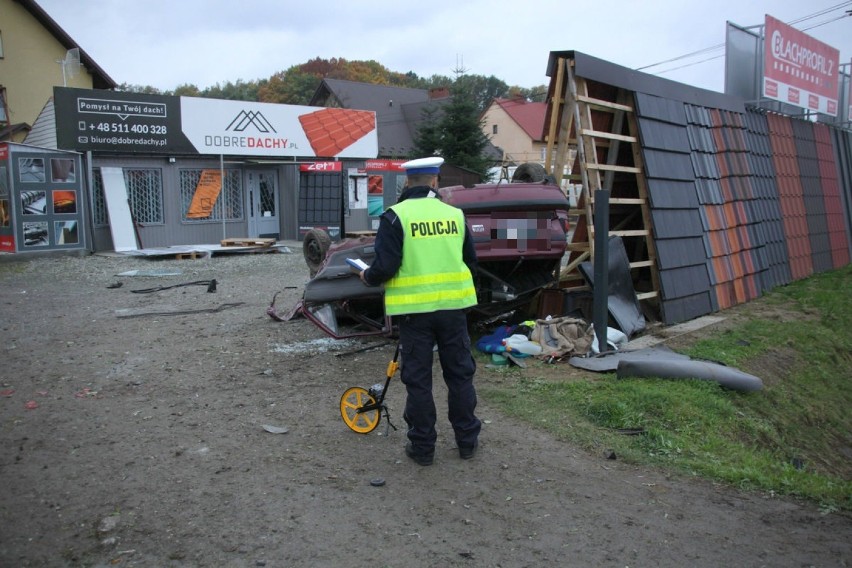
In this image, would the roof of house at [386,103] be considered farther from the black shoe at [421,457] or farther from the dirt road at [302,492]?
the black shoe at [421,457]

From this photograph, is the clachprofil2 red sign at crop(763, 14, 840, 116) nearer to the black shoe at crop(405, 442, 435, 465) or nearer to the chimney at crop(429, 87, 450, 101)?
the black shoe at crop(405, 442, 435, 465)

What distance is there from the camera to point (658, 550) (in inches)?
141

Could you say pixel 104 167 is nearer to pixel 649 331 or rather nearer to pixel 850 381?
pixel 649 331

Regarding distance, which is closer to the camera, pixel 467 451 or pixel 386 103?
pixel 467 451

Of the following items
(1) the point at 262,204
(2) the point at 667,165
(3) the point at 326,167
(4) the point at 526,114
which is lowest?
(2) the point at 667,165

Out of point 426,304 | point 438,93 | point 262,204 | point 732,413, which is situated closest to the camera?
point 426,304

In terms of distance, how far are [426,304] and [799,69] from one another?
14228mm

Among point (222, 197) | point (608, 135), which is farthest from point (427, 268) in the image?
point (222, 197)

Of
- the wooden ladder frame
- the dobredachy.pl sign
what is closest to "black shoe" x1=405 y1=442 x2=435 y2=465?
the wooden ladder frame

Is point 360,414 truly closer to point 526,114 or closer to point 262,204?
point 262,204

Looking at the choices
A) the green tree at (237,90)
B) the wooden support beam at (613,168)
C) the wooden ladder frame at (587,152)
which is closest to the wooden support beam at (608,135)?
the wooden ladder frame at (587,152)

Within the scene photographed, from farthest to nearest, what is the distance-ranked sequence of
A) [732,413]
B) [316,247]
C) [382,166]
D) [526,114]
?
[526,114]
[382,166]
[316,247]
[732,413]

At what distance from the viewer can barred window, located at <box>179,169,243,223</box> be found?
848 inches

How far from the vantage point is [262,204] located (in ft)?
79.0
